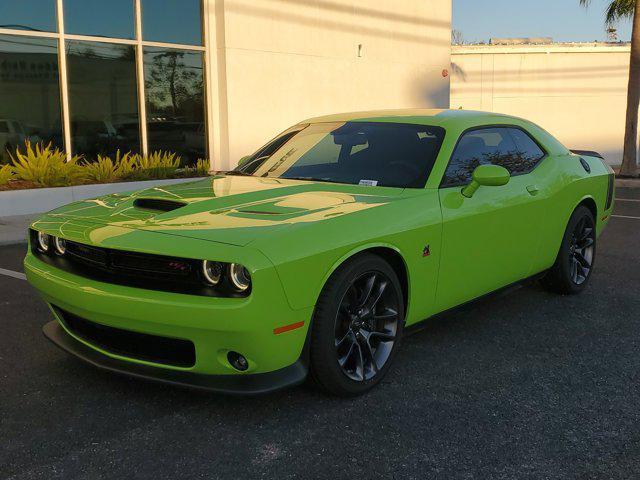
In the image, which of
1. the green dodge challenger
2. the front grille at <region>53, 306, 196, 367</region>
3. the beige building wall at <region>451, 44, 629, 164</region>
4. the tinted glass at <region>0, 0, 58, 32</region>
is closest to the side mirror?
the green dodge challenger

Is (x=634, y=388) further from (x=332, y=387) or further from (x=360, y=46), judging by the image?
(x=360, y=46)

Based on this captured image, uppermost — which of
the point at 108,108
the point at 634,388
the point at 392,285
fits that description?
the point at 108,108

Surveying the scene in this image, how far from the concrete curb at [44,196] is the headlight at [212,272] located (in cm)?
682

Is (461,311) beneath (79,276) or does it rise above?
beneath

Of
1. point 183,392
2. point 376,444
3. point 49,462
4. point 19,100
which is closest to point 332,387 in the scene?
point 376,444

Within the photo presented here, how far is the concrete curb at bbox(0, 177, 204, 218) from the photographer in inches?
385

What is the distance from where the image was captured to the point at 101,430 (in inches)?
122

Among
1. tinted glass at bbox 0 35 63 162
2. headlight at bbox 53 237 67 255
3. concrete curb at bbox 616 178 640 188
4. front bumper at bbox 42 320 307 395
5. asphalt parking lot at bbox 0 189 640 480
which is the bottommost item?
asphalt parking lot at bbox 0 189 640 480

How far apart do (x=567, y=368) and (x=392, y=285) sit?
1205 millimetres

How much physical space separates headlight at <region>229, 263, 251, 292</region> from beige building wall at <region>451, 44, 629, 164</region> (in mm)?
22551

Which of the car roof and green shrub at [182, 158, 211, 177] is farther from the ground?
the car roof

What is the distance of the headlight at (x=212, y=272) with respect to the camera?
2.97m

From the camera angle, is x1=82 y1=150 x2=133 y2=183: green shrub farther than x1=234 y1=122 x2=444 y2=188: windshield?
Yes

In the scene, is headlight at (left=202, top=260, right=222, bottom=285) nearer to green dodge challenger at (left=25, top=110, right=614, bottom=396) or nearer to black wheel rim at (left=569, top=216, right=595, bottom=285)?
green dodge challenger at (left=25, top=110, right=614, bottom=396)
